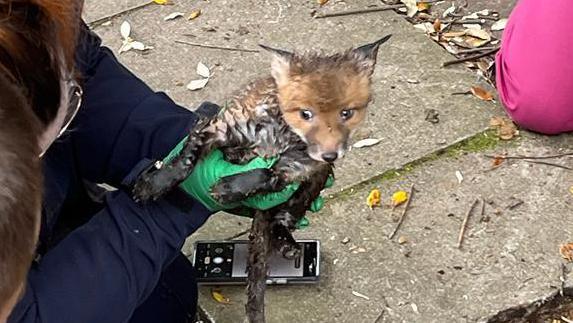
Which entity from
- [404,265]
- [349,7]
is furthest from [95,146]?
[349,7]

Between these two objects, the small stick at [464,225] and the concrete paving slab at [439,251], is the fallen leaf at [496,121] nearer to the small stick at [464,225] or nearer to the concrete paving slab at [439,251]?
the concrete paving slab at [439,251]

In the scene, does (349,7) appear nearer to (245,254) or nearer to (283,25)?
(283,25)

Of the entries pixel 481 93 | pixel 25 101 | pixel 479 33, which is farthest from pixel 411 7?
pixel 25 101

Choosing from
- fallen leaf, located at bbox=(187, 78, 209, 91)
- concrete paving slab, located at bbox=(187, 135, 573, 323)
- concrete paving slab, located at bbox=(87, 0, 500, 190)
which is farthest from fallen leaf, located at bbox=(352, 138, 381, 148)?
fallen leaf, located at bbox=(187, 78, 209, 91)

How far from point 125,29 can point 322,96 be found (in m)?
2.13

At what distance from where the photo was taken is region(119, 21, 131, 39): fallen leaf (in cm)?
439

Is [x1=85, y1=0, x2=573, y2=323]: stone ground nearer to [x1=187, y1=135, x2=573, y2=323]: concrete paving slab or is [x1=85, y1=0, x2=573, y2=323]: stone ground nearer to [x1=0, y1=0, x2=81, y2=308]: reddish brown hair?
[x1=187, y1=135, x2=573, y2=323]: concrete paving slab

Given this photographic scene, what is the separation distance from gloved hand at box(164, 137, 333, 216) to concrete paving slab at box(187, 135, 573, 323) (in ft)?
1.95

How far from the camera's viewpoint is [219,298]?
3.14 metres

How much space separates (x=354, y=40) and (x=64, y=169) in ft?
6.11

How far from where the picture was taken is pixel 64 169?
2.66 m

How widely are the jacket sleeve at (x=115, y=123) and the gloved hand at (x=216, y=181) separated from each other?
0.45 ft

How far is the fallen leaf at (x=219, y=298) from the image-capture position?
3.13 meters

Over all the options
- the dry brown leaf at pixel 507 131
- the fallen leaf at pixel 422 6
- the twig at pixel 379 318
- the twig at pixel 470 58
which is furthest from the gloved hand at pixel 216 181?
→ the fallen leaf at pixel 422 6
